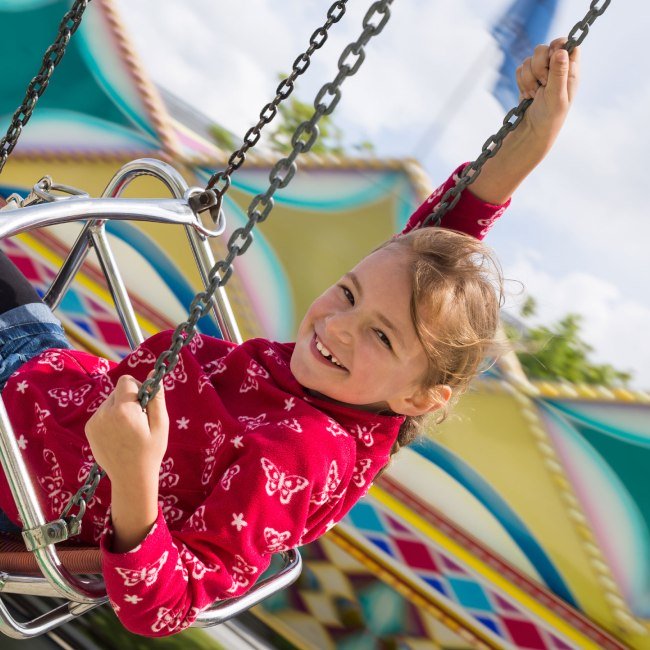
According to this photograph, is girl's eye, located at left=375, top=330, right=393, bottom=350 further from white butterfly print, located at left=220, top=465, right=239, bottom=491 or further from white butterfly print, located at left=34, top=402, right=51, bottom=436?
white butterfly print, located at left=34, top=402, right=51, bottom=436

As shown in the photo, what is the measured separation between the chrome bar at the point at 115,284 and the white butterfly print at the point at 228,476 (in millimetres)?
413

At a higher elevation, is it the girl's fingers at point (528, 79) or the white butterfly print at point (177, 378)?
the girl's fingers at point (528, 79)

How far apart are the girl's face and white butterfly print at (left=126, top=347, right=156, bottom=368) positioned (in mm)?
179

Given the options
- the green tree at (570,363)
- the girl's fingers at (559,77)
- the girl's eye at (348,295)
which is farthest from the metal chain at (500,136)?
the green tree at (570,363)

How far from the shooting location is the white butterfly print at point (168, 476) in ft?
3.30

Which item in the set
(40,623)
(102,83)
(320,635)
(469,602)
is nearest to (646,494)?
(469,602)

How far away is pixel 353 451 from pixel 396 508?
1.18 meters

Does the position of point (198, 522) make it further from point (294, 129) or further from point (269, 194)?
point (294, 129)

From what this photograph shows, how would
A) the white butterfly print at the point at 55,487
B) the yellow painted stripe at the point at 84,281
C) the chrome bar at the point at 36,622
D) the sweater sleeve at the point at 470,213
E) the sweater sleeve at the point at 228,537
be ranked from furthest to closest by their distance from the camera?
the yellow painted stripe at the point at 84,281 < the sweater sleeve at the point at 470,213 < the white butterfly print at the point at 55,487 < the chrome bar at the point at 36,622 < the sweater sleeve at the point at 228,537

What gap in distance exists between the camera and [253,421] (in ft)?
3.31

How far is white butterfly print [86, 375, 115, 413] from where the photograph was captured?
1075 mm

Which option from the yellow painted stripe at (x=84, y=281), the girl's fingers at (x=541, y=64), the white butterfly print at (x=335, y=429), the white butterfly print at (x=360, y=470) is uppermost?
the girl's fingers at (x=541, y=64)

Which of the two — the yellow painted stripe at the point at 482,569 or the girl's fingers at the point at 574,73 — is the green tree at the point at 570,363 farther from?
the girl's fingers at the point at 574,73

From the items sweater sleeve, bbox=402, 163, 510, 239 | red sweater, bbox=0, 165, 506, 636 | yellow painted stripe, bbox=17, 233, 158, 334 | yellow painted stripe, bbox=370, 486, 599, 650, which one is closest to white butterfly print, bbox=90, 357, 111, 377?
red sweater, bbox=0, 165, 506, 636
